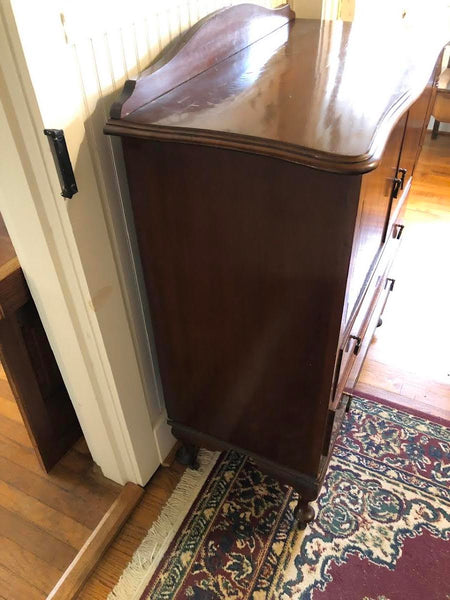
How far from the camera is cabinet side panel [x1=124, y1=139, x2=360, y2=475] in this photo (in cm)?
79

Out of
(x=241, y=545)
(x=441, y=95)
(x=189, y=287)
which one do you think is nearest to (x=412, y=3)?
(x=441, y=95)

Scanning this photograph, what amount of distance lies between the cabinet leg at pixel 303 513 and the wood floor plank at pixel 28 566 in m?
0.61

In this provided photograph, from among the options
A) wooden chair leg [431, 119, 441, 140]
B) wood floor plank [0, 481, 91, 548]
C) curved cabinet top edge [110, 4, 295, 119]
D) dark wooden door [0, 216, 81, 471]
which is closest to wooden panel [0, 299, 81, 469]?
dark wooden door [0, 216, 81, 471]

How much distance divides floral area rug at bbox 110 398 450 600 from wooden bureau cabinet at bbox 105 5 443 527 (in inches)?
4.4

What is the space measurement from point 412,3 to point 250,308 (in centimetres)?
230

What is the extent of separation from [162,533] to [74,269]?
0.75 m

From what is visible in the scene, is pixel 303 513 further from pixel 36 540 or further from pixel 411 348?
pixel 411 348

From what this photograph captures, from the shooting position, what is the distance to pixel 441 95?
282cm

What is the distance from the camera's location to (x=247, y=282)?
92 centimetres

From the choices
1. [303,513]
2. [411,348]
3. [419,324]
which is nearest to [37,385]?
[303,513]

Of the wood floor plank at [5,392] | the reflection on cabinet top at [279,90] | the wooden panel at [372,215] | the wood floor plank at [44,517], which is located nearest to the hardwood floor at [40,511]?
the wood floor plank at [44,517]

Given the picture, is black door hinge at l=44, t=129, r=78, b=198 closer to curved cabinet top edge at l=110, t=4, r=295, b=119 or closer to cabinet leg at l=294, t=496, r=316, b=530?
curved cabinet top edge at l=110, t=4, r=295, b=119

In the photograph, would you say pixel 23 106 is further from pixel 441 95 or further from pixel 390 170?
pixel 441 95

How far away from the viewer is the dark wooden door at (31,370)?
3.52 ft
